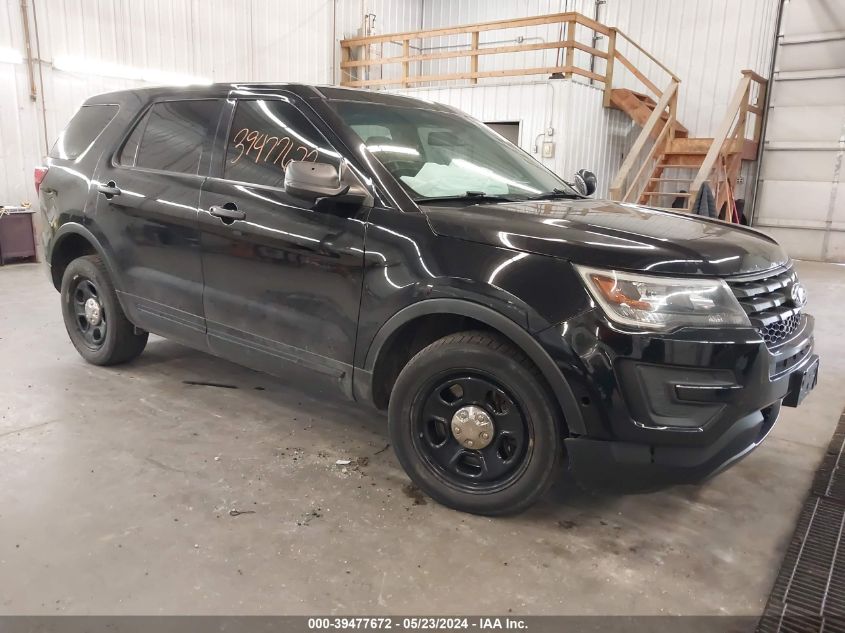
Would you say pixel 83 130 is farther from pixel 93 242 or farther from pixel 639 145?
pixel 639 145

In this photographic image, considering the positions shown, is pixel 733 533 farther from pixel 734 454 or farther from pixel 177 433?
pixel 177 433

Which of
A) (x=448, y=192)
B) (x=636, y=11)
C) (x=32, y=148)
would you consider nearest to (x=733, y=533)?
(x=448, y=192)

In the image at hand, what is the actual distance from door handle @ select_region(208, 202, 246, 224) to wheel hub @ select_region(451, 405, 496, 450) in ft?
4.34

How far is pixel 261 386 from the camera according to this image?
12.5 feet

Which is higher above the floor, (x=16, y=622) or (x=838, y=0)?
(x=838, y=0)

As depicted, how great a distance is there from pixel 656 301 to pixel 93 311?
3305mm

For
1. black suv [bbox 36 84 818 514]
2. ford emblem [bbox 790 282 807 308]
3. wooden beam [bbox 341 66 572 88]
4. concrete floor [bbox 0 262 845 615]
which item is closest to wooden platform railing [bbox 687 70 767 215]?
wooden beam [bbox 341 66 572 88]

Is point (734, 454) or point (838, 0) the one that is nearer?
point (734, 454)

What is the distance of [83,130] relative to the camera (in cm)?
387

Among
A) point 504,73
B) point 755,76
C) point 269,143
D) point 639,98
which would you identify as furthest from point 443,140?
point 755,76

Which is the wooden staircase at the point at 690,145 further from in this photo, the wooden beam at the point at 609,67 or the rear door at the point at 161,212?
the rear door at the point at 161,212

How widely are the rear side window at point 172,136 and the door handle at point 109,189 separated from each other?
0.45 ft

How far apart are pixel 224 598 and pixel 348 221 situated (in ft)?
4.60

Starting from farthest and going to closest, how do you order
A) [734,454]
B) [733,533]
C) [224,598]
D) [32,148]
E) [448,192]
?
[32,148]
[448,192]
[733,533]
[734,454]
[224,598]
